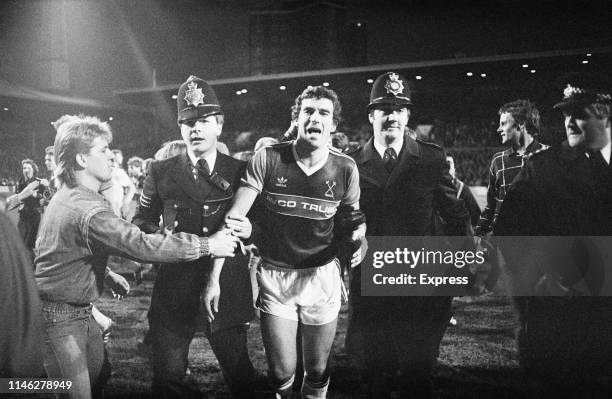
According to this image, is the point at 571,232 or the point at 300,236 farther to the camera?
the point at 571,232

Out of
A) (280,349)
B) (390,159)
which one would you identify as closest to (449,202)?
(390,159)

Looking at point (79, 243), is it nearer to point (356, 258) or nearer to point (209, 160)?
point (209, 160)

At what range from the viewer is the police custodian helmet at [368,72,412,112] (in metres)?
2.81

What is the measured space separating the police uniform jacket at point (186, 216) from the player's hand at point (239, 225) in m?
0.17

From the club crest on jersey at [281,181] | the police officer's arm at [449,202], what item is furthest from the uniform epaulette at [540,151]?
the club crest on jersey at [281,181]

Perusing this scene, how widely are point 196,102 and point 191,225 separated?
0.63 m

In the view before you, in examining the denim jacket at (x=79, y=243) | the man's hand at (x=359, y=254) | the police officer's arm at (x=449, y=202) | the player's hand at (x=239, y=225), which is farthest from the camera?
the police officer's arm at (x=449, y=202)

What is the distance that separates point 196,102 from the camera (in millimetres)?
2641

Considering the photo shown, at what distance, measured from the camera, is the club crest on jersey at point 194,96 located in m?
2.64

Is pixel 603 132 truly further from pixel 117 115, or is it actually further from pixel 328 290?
pixel 117 115

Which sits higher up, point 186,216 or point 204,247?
point 186,216

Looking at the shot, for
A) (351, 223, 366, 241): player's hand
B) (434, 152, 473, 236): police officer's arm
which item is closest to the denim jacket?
(351, 223, 366, 241): player's hand

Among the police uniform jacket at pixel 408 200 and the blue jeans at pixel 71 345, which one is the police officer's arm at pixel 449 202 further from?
the blue jeans at pixel 71 345

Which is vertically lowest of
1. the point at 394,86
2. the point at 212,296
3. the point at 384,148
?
the point at 212,296
